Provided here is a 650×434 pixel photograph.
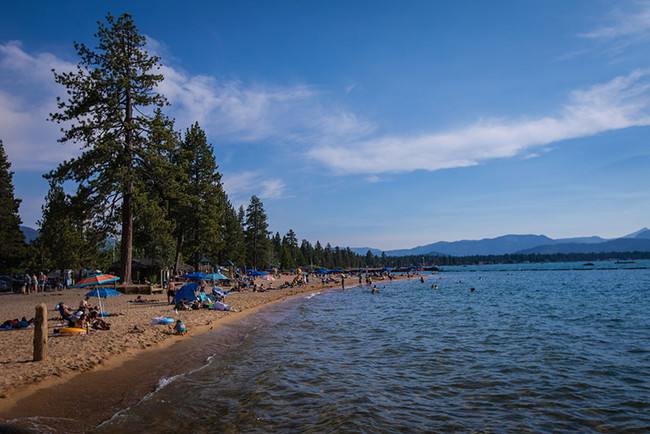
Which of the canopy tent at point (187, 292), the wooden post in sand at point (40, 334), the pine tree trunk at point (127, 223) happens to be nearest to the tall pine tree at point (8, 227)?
the pine tree trunk at point (127, 223)

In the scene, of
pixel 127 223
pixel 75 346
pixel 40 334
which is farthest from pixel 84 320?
pixel 127 223

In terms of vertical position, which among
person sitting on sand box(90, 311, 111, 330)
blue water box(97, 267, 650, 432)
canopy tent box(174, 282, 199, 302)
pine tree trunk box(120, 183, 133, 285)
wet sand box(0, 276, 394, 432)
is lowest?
blue water box(97, 267, 650, 432)

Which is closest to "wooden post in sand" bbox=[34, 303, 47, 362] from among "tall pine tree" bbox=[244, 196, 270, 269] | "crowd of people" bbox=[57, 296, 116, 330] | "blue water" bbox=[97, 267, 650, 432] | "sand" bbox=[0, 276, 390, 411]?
"sand" bbox=[0, 276, 390, 411]

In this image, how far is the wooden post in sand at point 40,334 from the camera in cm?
977

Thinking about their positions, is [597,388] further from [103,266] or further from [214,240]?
[103,266]

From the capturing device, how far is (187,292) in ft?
73.1

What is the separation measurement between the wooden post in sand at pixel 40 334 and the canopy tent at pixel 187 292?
1156 cm

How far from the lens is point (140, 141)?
26500 millimetres

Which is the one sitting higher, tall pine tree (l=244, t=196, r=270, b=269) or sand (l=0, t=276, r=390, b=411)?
tall pine tree (l=244, t=196, r=270, b=269)

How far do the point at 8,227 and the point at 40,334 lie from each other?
43.7 m

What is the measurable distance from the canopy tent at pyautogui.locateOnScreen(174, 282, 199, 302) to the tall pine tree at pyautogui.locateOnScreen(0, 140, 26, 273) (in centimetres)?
3246

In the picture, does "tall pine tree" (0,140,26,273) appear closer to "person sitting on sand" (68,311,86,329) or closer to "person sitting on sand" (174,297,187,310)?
"person sitting on sand" (174,297,187,310)

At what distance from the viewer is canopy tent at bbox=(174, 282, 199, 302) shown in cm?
2189

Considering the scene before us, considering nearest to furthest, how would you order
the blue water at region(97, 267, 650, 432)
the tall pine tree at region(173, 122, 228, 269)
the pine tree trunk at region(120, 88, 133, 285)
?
the blue water at region(97, 267, 650, 432) → the pine tree trunk at region(120, 88, 133, 285) → the tall pine tree at region(173, 122, 228, 269)
